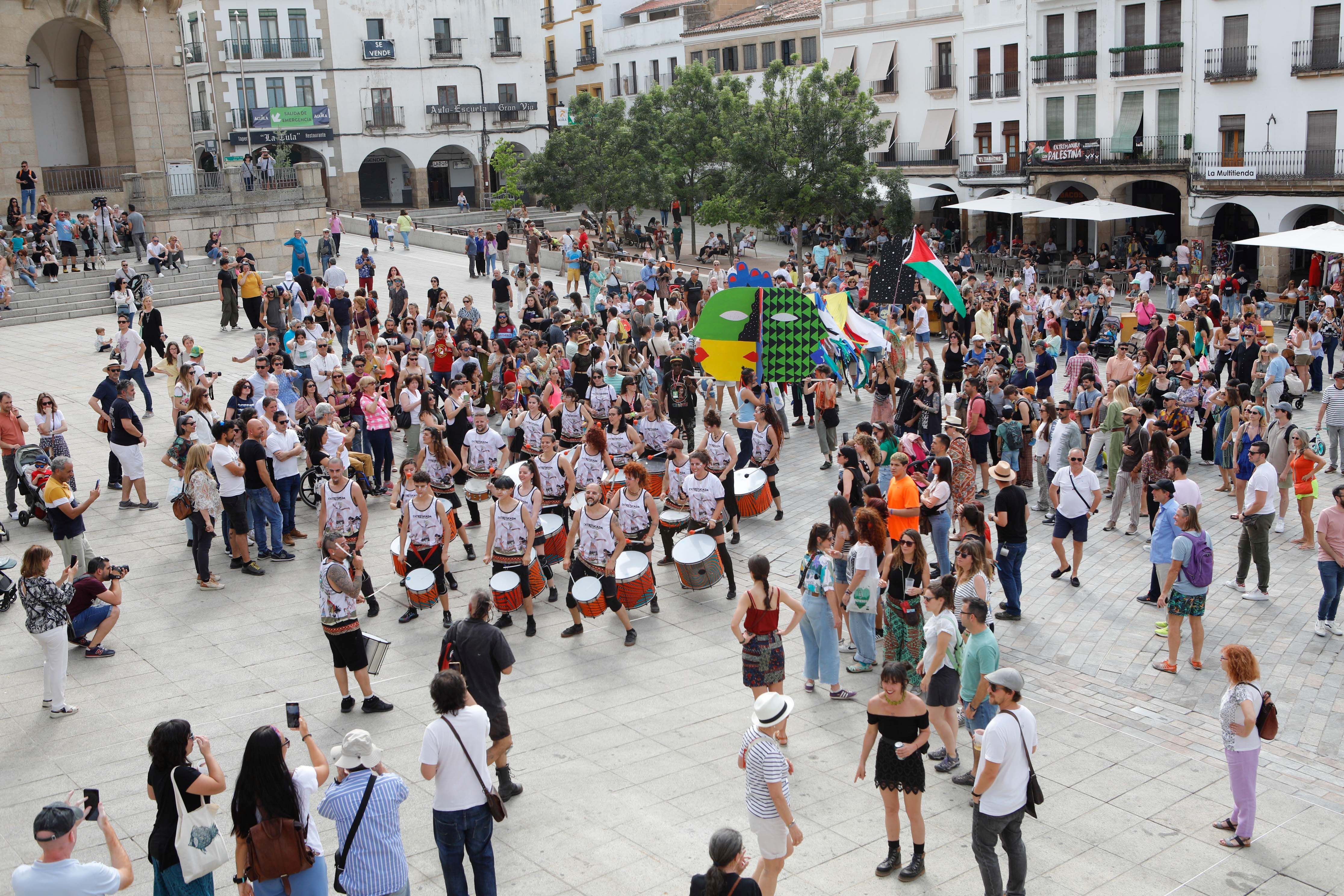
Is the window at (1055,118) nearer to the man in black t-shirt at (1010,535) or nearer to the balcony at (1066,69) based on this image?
the balcony at (1066,69)

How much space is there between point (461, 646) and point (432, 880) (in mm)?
1450

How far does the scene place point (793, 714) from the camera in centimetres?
971

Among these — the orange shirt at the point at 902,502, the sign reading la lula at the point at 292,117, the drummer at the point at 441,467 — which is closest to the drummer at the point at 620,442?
the drummer at the point at 441,467

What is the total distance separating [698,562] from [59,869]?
715 cm

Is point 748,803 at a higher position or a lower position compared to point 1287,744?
higher

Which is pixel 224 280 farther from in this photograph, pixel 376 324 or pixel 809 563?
pixel 809 563

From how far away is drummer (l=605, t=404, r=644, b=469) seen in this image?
1420 centimetres

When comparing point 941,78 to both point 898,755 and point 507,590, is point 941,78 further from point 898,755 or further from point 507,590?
point 898,755

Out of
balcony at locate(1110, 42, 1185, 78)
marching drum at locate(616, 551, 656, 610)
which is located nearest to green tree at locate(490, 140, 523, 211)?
balcony at locate(1110, 42, 1185, 78)

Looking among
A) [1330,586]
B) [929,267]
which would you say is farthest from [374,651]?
[929,267]

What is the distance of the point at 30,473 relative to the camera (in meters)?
13.5

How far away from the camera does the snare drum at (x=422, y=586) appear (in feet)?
36.7

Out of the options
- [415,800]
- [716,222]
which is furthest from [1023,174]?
[415,800]

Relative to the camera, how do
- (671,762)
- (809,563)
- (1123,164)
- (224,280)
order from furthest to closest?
(1123,164)
(224,280)
(809,563)
(671,762)
